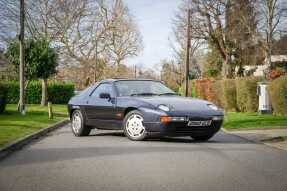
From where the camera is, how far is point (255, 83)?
26609 mm

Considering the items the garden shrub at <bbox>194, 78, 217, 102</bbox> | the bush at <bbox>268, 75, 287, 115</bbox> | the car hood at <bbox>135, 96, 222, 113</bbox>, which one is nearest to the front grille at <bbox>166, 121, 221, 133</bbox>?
the car hood at <bbox>135, 96, 222, 113</bbox>

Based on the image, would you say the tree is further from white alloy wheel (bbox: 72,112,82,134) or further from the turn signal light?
the turn signal light

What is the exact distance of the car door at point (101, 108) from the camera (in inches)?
543

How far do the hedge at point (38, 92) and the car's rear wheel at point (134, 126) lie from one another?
39612 millimetres

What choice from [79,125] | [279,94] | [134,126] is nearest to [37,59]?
[279,94]

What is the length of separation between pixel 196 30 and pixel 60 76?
1679cm

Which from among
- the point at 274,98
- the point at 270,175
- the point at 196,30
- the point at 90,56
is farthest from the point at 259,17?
the point at 270,175

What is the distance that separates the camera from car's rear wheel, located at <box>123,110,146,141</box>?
12.8 meters

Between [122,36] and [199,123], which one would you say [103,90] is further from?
[122,36]

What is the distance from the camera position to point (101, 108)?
14.1m

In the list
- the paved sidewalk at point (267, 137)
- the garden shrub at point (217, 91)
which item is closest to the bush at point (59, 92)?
the garden shrub at point (217, 91)

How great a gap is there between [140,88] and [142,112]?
4.22ft

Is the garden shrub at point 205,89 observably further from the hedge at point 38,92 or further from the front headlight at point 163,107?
the front headlight at point 163,107

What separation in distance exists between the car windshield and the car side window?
0.60 feet
